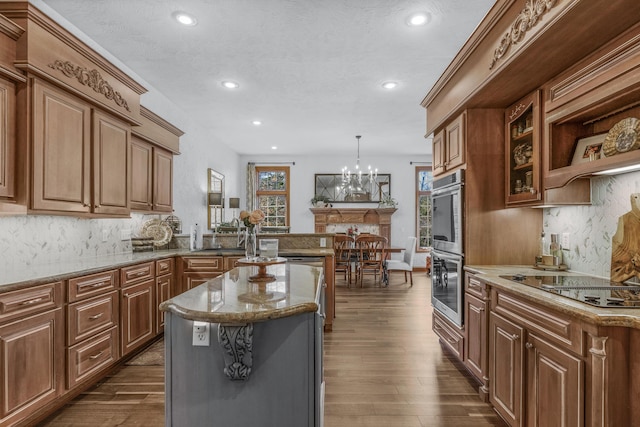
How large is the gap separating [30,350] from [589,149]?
138 inches

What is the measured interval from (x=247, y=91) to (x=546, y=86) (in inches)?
127

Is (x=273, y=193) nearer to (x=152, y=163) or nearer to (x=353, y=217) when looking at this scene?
(x=353, y=217)

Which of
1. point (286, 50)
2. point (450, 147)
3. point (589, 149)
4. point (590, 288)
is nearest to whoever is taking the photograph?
point (590, 288)

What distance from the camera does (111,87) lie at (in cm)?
278

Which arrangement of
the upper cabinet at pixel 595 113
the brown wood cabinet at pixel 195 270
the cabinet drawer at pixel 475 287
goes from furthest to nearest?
1. the brown wood cabinet at pixel 195 270
2. the cabinet drawer at pixel 475 287
3. the upper cabinet at pixel 595 113

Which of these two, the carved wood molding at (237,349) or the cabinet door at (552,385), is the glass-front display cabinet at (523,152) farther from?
the carved wood molding at (237,349)

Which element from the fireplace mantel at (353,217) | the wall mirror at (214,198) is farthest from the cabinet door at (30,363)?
the fireplace mantel at (353,217)

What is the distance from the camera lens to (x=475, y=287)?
7.78 feet

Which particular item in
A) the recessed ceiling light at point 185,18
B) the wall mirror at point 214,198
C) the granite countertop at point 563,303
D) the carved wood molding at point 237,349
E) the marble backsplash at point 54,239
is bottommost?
the carved wood molding at point 237,349

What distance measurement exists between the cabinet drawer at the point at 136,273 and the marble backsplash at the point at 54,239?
1.80ft

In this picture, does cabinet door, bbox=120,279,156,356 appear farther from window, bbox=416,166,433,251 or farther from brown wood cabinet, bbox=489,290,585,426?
window, bbox=416,166,433,251

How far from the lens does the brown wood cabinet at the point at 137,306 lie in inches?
107

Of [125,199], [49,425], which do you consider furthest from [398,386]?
[125,199]

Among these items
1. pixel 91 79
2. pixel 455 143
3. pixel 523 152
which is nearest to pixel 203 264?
pixel 91 79
